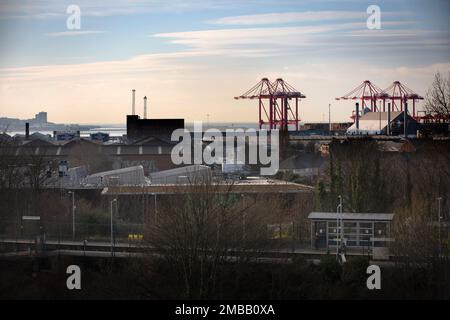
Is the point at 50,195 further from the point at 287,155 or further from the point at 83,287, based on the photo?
the point at 287,155

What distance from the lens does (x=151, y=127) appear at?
20.8m

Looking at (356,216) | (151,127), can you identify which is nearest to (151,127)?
(151,127)

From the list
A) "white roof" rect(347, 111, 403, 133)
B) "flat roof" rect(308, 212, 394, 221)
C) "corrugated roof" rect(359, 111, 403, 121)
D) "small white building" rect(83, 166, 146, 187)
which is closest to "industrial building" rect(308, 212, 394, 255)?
"flat roof" rect(308, 212, 394, 221)

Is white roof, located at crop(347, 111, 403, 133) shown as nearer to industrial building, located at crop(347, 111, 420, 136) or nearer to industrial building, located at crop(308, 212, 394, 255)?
industrial building, located at crop(347, 111, 420, 136)

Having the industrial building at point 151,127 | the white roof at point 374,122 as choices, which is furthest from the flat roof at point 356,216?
the white roof at point 374,122

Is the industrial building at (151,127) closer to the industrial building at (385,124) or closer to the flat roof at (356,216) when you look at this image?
the industrial building at (385,124)

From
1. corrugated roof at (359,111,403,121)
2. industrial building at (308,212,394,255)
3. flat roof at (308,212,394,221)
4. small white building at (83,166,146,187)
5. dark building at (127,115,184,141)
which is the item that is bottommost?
industrial building at (308,212,394,255)

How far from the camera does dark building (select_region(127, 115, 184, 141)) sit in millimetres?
20469

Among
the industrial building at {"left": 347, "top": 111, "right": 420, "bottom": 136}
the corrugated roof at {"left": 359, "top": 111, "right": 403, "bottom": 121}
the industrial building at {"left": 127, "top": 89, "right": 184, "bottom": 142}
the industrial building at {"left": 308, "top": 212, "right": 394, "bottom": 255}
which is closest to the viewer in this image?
the industrial building at {"left": 308, "top": 212, "right": 394, "bottom": 255}

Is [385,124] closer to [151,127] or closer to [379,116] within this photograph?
[379,116]

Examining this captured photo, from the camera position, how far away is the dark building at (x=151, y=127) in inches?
806
